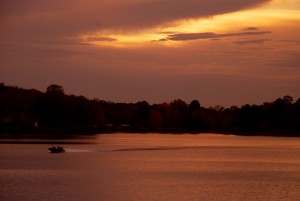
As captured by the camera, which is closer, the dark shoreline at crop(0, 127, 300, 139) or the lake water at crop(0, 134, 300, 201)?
the lake water at crop(0, 134, 300, 201)

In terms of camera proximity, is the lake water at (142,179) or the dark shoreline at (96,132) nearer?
the lake water at (142,179)

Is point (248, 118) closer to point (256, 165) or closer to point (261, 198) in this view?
point (256, 165)

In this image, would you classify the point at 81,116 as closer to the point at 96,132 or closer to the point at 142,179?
the point at 96,132

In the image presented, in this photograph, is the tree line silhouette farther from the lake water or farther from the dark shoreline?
the lake water

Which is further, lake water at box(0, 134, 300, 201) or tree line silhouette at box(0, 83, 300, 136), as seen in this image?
tree line silhouette at box(0, 83, 300, 136)

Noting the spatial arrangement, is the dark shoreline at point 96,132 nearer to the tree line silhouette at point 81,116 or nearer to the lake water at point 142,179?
the tree line silhouette at point 81,116

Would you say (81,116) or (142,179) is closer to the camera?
(142,179)

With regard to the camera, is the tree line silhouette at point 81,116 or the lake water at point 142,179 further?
the tree line silhouette at point 81,116

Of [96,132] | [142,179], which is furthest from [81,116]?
[142,179]

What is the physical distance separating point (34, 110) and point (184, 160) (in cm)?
8877

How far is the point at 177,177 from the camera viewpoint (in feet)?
159

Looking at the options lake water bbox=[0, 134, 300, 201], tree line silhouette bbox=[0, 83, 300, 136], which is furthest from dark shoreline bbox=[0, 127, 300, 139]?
lake water bbox=[0, 134, 300, 201]

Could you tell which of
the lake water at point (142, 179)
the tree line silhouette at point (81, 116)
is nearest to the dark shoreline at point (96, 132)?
the tree line silhouette at point (81, 116)

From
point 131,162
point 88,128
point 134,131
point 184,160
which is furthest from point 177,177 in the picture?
point 134,131
